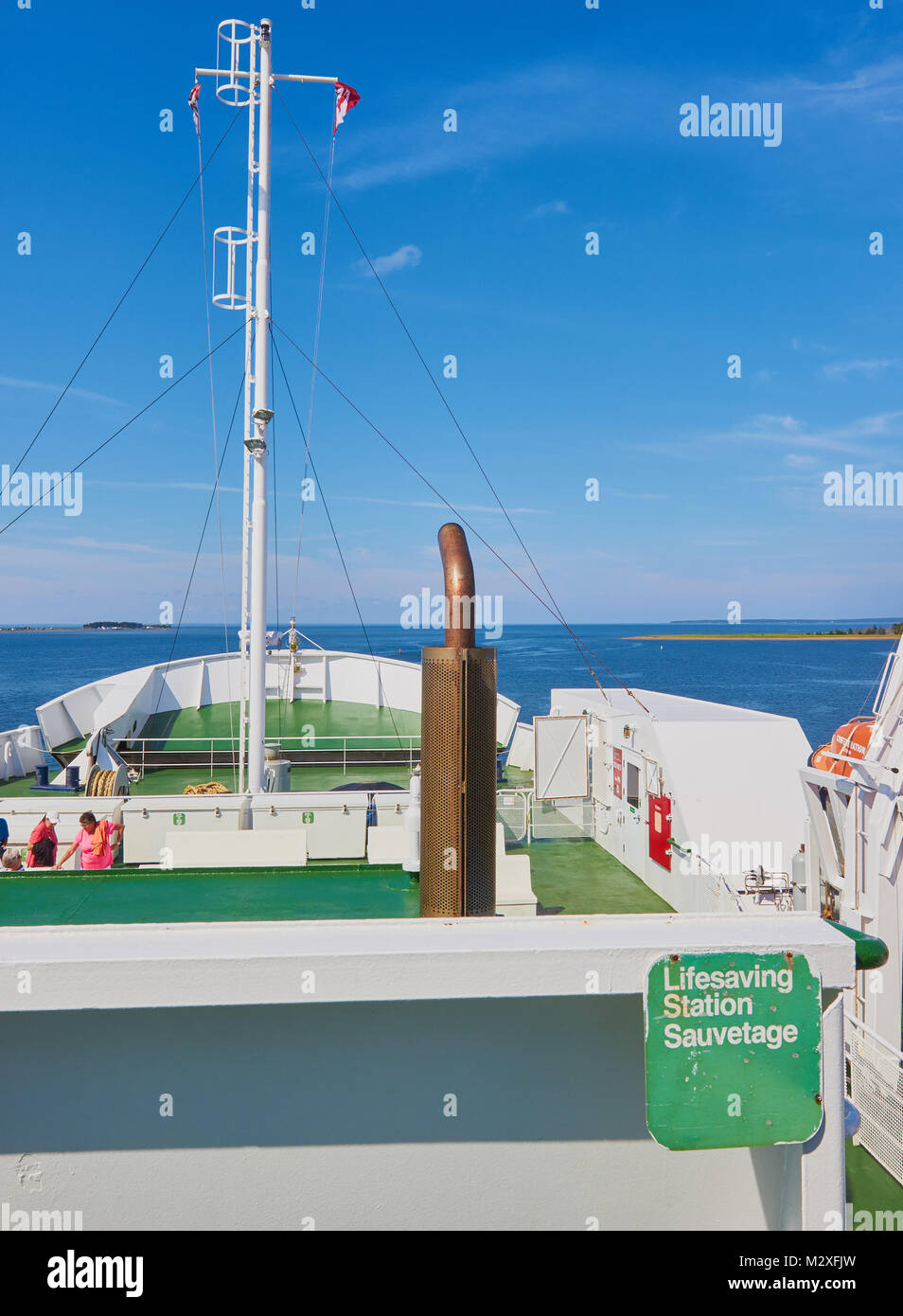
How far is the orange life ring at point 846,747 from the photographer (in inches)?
367

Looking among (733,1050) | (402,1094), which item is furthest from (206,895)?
(733,1050)

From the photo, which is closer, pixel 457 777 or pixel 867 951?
pixel 867 951

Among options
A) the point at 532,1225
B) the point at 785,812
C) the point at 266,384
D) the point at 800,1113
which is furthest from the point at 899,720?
the point at 266,384

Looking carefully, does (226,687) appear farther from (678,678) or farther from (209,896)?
(678,678)

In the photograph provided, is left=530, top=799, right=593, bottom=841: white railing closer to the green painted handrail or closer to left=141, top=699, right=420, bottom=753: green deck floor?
left=141, top=699, right=420, bottom=753: green deck floor

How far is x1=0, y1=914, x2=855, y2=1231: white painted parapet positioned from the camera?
3.78 meters

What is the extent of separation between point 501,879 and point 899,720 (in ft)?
14.0

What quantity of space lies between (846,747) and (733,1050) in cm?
665

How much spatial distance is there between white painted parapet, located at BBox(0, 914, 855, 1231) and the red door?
687 centimetres

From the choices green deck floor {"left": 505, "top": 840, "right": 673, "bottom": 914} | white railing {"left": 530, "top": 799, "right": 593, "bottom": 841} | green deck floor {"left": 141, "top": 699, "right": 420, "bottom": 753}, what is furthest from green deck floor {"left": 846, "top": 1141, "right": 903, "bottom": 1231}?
green deck floor {"left": 141, "top": 699, "right": 420, "bottom": 753}

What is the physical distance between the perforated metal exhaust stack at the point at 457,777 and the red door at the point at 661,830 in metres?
6.22

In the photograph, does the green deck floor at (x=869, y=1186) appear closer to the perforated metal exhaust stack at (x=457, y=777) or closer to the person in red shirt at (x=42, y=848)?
the perforated metal exhaust stack at (x=457, y=777)

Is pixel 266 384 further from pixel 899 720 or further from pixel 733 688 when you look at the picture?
pixel 733 688

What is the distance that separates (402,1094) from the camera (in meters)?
3.98
